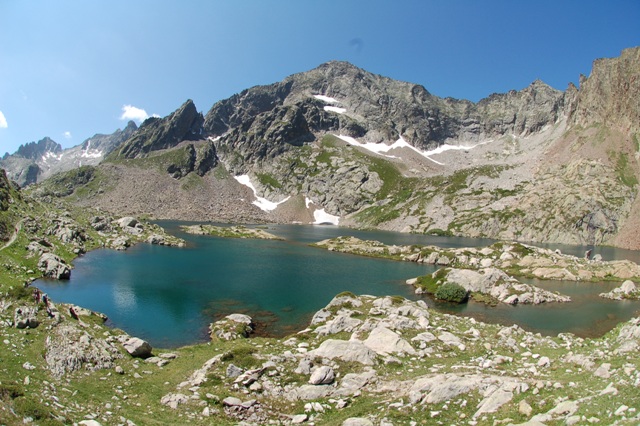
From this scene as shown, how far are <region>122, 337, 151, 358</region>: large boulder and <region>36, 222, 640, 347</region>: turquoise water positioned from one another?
8460 millimetres

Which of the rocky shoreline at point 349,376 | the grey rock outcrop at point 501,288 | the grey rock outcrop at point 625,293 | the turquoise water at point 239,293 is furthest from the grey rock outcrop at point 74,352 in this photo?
the grey rock outcrop at point 625,293

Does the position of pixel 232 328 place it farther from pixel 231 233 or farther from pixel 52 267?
pixel 231 233

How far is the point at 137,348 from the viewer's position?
27734 millimetres

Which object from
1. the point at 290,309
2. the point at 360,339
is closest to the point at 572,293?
the point at 290,309

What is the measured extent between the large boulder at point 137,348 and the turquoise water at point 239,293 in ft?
27.8

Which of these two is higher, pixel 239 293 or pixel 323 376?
pixel 323 376

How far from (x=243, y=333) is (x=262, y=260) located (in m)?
57.5

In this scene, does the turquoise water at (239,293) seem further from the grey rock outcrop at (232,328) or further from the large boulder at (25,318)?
the large boulder at (25,318)

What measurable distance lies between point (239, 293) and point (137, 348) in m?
32.4

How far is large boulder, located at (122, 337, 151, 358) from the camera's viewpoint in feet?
90.2

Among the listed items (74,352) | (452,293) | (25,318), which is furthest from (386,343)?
(452,293)

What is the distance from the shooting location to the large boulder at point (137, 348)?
27.5 meters

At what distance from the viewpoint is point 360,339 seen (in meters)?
30.2

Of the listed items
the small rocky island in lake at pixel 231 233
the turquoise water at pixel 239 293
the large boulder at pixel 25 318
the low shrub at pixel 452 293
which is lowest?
the turquoise water at pixel 239 293
